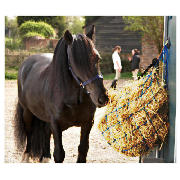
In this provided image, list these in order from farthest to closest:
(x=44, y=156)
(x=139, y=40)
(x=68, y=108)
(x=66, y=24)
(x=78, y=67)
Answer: (x=139, y=40) → (x=66, y=24) → (x=44, y=156) → (x=68, y=108) → (x=78, y=67)

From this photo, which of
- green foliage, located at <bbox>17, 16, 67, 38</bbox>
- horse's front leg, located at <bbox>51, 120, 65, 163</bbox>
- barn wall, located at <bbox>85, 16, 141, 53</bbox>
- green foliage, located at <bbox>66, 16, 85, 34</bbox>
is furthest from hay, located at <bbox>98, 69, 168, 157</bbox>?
barn wall, located at <bbox>85, 16, 141, 53</bbox>

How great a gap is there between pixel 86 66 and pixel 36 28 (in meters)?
10.7

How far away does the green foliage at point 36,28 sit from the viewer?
465 inches

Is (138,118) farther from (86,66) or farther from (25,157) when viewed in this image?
(25,157)

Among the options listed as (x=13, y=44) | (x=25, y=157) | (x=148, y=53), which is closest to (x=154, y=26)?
(x=148, y=53)

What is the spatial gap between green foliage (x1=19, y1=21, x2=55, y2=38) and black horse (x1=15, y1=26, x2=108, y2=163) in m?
8.80

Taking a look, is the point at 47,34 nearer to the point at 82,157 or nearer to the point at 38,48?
the point at 38,48

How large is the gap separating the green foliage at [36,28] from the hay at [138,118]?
9422mm

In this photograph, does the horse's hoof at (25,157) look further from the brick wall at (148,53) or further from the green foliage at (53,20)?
the brick wall at (148,53)

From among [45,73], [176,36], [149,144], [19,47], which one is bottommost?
[149,144]

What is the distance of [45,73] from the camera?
3.02 meters

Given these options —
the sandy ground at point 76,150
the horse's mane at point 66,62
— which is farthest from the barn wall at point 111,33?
the horse's mane at point 66,62

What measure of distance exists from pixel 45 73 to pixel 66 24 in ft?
37.0

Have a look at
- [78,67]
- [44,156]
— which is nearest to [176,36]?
[78,67]
